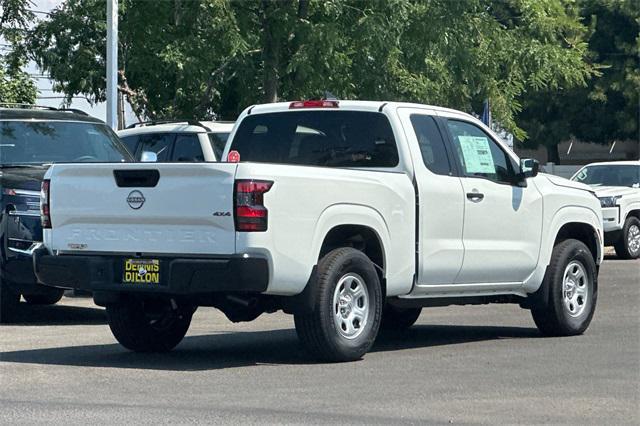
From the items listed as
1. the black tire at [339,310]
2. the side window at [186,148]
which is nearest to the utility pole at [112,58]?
the side window at [186,148]

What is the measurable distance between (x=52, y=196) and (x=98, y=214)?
52 cm

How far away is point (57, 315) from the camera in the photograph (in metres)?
15.0

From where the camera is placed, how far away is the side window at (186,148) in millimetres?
17516

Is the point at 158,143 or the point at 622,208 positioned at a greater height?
the point at 158,143

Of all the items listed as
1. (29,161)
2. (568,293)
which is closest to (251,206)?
(568,293)

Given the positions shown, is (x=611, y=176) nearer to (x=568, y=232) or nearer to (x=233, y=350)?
(x=568, y=232)

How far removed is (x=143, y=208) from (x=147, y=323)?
1.42 m

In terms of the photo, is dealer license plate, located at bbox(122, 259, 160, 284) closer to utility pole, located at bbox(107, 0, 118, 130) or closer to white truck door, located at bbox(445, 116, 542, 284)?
white truck door, located at bbox(445, 116, 542, 284)

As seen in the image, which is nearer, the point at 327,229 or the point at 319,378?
the point at 319,378

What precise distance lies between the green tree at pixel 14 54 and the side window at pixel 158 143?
8.95m

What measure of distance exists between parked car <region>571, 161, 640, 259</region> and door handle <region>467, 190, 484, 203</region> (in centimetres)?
1302

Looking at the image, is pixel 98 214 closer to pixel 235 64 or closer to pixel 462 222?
pixel 462 222

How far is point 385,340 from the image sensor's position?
12.2 m

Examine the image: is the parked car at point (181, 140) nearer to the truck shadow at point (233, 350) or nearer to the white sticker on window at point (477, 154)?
the truck shadow at point (233, 350)
